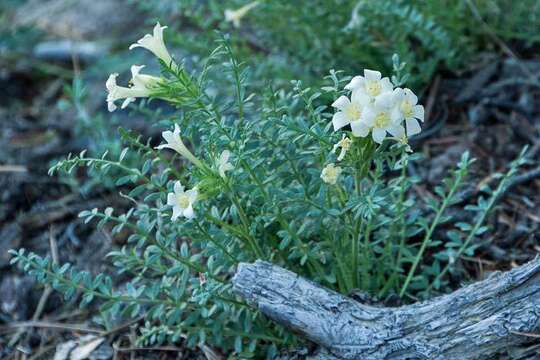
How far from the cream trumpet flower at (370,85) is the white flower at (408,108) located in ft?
0.17

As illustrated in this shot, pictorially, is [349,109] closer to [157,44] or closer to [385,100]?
[385,100]

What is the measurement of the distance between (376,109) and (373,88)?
0.29 feet

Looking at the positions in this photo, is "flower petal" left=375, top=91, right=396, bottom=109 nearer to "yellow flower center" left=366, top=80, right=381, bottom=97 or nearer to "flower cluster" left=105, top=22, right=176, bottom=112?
"yellow flower center" left=366, top=80, right=381, bottom=97

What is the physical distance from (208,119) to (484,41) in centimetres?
225

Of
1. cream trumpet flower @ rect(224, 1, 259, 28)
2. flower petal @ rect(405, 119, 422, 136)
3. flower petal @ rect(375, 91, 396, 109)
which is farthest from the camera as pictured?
cream trumpet flower @ rect(224, 1, 259, 28)

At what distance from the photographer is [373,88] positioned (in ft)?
6.77

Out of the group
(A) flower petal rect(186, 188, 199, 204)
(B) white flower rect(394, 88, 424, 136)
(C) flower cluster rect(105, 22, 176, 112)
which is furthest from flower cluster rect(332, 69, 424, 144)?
(C) flower cluster rect(105, 22, 176, 112)

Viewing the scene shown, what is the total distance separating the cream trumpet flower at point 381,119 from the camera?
2000mm

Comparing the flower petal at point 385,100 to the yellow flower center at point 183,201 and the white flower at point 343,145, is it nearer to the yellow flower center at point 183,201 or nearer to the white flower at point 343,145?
the white flower at point 343,145

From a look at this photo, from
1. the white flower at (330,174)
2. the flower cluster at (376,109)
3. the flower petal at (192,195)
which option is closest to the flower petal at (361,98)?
the flower cluster at (376,109)

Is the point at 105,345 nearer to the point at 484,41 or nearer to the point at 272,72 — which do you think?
the point at 272,72

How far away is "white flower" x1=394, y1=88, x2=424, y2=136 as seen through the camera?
2.02 meters

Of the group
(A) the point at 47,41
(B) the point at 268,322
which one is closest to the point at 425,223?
(B) the point at 268,322

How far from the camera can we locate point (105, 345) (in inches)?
117
